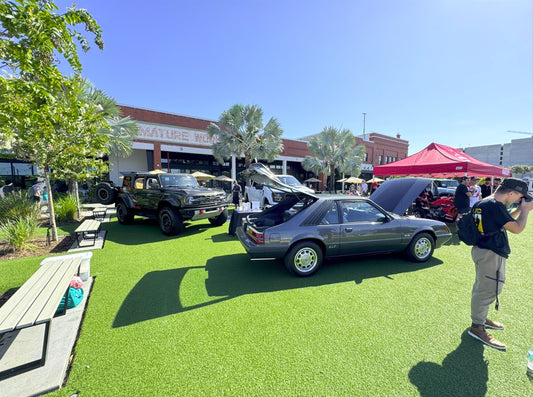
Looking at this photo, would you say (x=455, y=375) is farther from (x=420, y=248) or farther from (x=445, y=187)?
(x=445, y=187)

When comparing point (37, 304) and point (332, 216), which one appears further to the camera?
point (332, 216)

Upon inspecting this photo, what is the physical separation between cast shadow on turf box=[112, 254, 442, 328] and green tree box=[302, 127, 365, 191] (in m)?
20.1

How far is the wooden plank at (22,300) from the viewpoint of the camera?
194 cm

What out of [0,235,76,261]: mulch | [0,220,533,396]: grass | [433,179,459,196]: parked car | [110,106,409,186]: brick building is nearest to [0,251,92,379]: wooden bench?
[0,220,533,396]: grass

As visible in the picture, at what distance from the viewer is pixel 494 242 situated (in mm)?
2393

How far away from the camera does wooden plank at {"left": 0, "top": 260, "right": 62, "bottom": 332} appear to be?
194 centimetres

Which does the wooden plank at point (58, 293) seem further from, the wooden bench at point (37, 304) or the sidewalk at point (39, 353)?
the sidewalk at point (39, 353)

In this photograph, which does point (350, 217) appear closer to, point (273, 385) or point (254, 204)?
point (273, 385)

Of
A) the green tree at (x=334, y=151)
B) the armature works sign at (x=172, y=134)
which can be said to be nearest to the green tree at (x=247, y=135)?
the armature works sign at (x=172, y=134)

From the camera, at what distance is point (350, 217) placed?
14.2ft


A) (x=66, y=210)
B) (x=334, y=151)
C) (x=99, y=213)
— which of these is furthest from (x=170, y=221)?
(x=334, y=151)

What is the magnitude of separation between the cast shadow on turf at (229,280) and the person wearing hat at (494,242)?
1624 millimetres

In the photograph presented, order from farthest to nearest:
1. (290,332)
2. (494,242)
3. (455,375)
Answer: (290,332) → (494,242) → (455,375)

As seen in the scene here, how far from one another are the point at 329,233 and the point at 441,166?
7.31 meters
